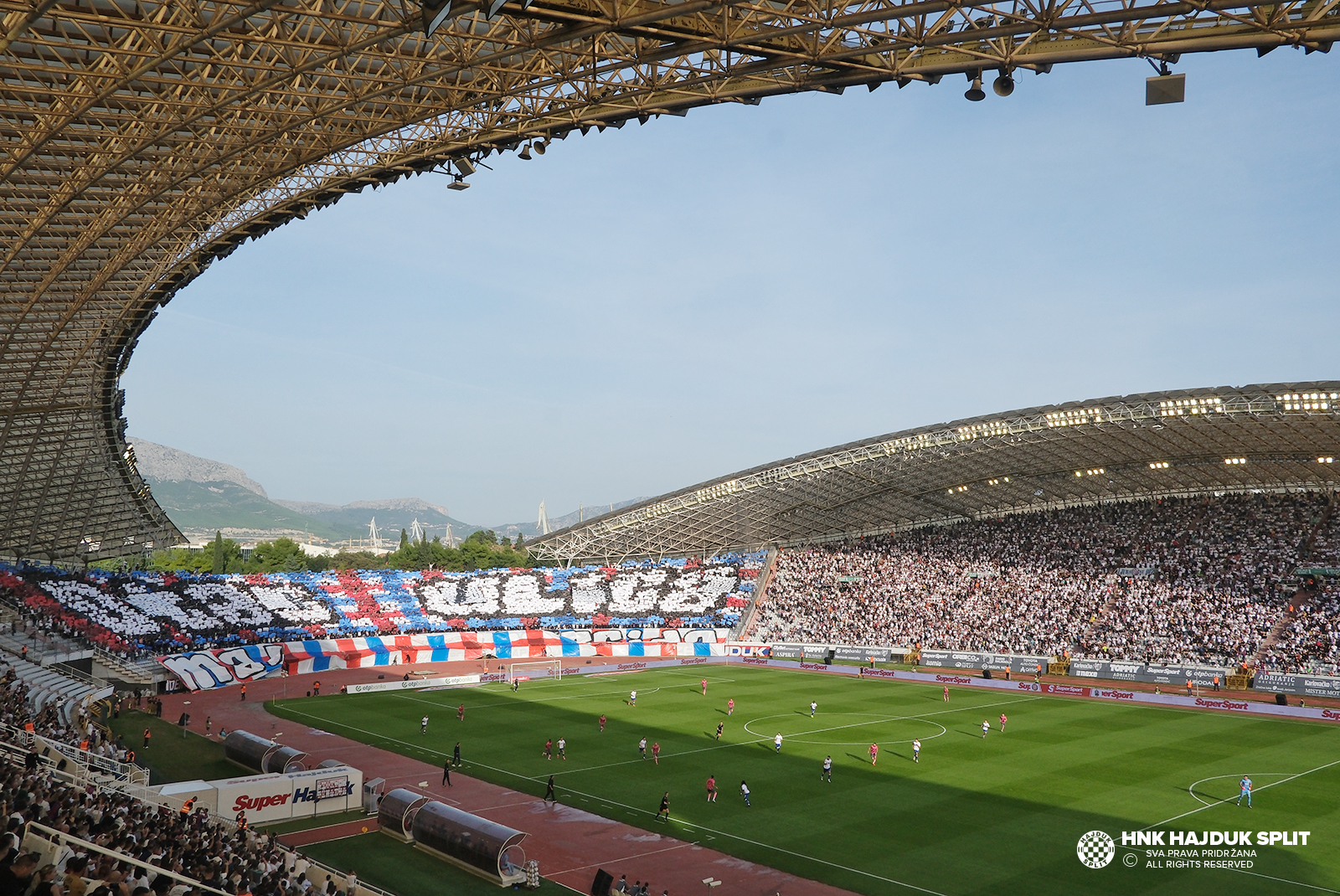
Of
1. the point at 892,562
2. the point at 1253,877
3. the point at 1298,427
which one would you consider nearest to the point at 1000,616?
the point at 892,562

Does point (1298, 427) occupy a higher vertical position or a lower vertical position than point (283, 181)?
lower

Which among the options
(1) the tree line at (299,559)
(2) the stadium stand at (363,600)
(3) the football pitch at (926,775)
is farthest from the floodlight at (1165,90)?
(1) the tree line at (299,559)

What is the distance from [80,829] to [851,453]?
210ft

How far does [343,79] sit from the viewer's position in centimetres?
2716

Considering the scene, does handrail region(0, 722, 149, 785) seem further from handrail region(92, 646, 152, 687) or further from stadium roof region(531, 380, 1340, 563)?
stadium roof region(531, 380, 1340, 563)

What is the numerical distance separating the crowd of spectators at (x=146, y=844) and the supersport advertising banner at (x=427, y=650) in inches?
1544

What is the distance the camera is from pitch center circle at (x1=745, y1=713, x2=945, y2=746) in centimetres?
4409

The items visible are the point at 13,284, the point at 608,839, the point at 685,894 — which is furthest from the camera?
the point at 13,284

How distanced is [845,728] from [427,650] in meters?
40.3

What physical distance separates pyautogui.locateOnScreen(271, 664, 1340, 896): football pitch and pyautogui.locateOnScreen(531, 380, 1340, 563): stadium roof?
19.6m

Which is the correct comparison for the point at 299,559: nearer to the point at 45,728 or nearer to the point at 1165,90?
the point at 45,728

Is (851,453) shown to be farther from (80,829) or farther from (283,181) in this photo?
(80,829)

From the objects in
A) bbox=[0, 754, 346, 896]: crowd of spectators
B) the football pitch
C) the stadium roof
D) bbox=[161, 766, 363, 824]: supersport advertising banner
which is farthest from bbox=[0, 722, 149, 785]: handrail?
the stadium roof

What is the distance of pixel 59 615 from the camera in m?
63.0
